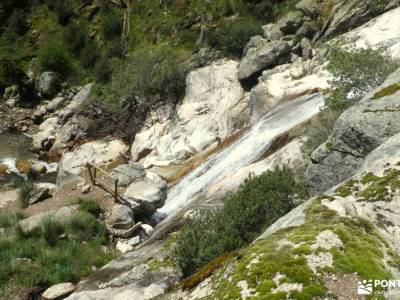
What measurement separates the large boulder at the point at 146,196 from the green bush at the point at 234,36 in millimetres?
14806

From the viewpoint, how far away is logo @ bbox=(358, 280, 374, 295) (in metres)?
6.37

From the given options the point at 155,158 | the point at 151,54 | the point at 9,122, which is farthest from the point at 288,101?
A: the point at 9,122

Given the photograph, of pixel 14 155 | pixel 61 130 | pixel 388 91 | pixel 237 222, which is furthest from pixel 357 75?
pixel 14 155

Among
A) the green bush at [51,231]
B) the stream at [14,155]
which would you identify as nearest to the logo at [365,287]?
the green bush at [51,231]

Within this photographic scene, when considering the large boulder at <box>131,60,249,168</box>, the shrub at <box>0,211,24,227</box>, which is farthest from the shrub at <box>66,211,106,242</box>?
the large boulder at <box>131,60,249,168</box>

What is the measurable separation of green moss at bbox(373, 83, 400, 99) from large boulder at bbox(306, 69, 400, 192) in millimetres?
35

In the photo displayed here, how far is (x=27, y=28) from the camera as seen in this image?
59.2 meters

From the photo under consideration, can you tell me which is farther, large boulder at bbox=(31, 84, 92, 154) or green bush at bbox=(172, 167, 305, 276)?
large boulder at bbox=(31, 84, 92, 154)

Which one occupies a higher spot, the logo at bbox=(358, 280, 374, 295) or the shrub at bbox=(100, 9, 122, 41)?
the shrub at bbox=(100, 9, 122, 41)

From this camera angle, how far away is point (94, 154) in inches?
1219

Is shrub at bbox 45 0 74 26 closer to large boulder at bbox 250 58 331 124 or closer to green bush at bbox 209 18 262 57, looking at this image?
green bush at bbox 209 18 262 57

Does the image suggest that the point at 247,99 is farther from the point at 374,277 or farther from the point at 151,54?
the point at 374,277

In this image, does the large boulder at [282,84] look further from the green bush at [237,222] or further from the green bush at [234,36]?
the green bush at [237,222]

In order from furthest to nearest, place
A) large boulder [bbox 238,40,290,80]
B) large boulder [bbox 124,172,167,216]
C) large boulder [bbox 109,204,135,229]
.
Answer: large boulder [bbox 238,40,290,80]
large boulder [bbox 124,172,167,216]
large boulder [bbox 109,204,135,229]
